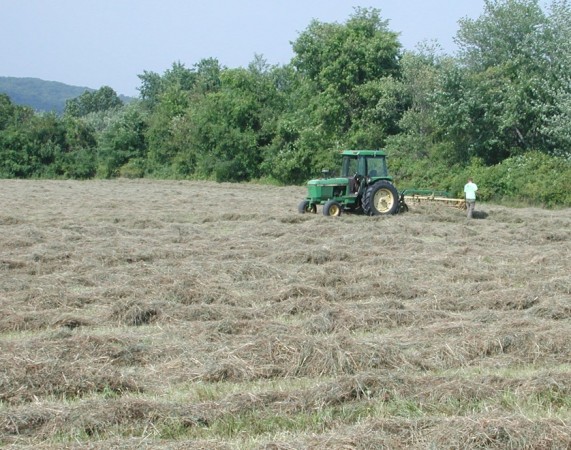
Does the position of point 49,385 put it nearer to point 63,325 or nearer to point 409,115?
point 63,325

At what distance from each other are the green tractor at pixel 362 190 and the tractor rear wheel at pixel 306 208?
0.18 meters

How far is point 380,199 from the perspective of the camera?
2209 centimetres

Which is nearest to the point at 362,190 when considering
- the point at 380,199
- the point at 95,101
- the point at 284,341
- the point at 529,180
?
the point at 380,199

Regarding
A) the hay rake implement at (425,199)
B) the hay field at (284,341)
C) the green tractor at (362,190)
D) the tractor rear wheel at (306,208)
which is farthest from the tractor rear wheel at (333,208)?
the hay field at (284,341)

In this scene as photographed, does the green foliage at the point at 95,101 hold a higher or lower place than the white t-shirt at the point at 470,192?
higher

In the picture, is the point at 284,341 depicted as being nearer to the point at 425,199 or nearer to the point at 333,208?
the point at 333,208

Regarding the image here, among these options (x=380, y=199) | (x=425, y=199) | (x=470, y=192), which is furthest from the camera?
(x=425, y=199)

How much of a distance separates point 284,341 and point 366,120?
3274 centimetres

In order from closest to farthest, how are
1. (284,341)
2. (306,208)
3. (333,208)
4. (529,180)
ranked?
1. (284,341)
2. (333,208)
3. (306,208)
4. (529,180)

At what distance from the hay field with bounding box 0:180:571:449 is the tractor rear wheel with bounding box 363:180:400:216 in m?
4.28

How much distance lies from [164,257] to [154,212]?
9607 millimetres

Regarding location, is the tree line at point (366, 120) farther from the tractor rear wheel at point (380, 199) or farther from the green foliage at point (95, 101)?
the green foliage at point (95, 101)

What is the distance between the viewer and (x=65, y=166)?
5594 centimetres

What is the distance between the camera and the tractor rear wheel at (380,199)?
21.8m
